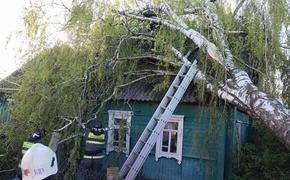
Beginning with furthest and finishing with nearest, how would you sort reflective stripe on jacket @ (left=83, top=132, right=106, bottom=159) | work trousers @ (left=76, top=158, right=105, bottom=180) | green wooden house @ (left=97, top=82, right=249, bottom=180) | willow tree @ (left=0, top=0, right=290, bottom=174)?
green wooden house @ (left=97, top=82, right=249, bottom=180)
work trousers @ (left=76, top=158, right=105, bottom=180)
reflective stripe on jacket @ (left=83, top=132, right=106, bottom=159)
willow tree @ (left=0, top=0, right=290, bottom=174)

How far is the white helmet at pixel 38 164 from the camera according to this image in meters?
2.24

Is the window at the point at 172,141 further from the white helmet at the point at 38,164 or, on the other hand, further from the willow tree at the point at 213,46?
the white helmet at the point at 38,164

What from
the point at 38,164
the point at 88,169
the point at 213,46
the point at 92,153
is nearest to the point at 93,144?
the point at 92,153

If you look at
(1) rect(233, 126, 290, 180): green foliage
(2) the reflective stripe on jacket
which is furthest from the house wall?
(2) the reflective stripe on jacket

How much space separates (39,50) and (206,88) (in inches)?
135

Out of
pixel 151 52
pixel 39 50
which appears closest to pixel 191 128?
pixel 151 52

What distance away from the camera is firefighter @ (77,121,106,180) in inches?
323

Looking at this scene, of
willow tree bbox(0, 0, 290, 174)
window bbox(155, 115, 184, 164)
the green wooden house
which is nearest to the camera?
willow tree bbox(0, 0, 290, 174)

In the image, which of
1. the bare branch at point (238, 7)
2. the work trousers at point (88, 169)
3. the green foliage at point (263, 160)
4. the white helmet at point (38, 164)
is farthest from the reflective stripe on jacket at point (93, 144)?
the white helmet at point (38, 164)

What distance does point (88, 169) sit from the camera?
8539mm

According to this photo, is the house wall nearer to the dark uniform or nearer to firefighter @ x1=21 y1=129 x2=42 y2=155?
the dark uniform

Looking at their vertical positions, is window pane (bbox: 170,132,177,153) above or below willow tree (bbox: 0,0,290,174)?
below

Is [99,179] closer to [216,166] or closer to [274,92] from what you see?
[216,166]

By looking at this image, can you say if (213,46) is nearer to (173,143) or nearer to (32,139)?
(32,139)
